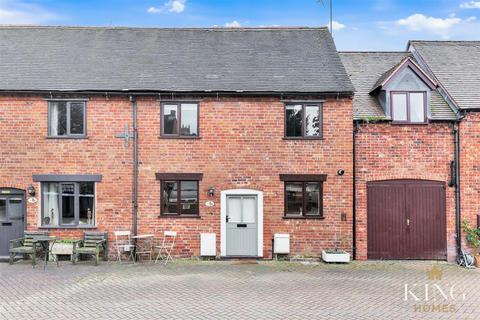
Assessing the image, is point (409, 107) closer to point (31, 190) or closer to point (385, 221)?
point (385, 221)

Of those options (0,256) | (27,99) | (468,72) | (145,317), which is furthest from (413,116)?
(0,256)

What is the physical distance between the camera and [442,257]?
13.9 metres

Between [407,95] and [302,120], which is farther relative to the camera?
[407,95]

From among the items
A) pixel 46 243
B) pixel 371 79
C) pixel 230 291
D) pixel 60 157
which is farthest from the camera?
pixel 371 79

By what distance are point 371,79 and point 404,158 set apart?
367 cm

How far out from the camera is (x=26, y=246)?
13367mm

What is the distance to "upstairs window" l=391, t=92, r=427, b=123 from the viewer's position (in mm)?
14070

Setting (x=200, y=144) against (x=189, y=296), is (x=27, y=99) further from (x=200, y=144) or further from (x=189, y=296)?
(x=189, y=296)

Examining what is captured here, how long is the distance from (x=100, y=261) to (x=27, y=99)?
549 cm

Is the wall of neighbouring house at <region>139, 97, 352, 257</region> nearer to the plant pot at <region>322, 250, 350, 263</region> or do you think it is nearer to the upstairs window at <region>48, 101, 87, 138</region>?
the plant pot at <region>322, 250, 350, 263</region>

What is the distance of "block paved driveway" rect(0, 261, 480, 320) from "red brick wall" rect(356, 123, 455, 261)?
5.43 feet

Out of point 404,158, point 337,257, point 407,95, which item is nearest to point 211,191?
point 337,257

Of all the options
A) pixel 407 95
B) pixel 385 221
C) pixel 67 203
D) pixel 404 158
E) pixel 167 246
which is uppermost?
pixel 407 95

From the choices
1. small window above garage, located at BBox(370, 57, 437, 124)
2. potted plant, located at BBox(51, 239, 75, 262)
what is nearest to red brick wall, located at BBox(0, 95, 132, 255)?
potted plant, located at BBox(51, 239, 75, 262)
